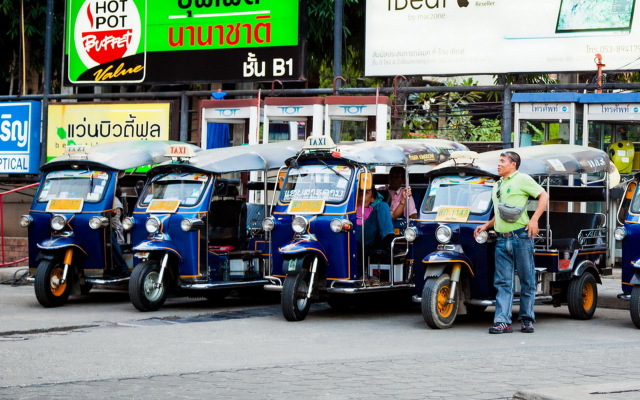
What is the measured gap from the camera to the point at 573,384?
8.41m

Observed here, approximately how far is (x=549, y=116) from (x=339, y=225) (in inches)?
247

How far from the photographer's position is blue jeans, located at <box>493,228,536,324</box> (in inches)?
474

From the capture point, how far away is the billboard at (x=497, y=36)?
59.6 ft

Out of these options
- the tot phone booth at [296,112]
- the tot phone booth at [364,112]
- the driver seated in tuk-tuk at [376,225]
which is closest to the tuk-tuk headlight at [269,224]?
the driver seated in tuk-tuk at [376,225]

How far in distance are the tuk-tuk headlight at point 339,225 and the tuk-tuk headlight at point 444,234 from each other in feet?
4.03

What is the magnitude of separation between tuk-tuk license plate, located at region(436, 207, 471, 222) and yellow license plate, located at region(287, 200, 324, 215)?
61.2 inches

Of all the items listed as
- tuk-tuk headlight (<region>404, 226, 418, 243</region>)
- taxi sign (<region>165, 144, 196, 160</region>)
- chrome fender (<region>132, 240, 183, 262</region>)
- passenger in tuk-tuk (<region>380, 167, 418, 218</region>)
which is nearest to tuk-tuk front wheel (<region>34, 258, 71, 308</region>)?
chrome fender (<region>132, 240, 183, 262</region>)

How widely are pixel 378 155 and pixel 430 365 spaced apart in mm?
4728

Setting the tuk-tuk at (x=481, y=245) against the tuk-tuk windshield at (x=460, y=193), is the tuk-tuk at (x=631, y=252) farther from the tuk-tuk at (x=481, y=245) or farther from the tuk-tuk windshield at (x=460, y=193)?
the tuk-tuk windshield at (x=460, y=193)

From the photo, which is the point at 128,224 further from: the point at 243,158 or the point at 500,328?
the point at 500,328

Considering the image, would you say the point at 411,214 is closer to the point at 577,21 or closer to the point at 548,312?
the point at 548,312

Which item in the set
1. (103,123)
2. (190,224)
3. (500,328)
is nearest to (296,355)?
(500,328)

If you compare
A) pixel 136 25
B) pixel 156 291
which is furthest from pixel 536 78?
pixel 156 291

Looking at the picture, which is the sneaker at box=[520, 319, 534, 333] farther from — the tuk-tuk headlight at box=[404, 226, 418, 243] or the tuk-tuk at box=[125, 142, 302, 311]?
the tuk-tuk at box=[125, 142, 302, 311]
